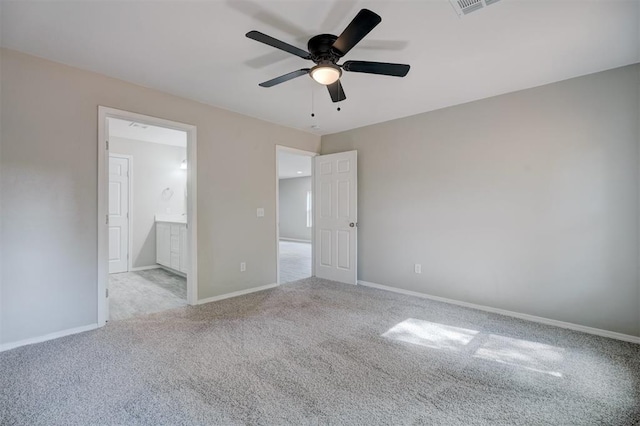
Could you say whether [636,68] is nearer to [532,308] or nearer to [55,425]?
[532,308]

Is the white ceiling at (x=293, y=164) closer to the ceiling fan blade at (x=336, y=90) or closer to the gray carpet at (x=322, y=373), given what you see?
the ceiling fan blade at (x=336, y=90)

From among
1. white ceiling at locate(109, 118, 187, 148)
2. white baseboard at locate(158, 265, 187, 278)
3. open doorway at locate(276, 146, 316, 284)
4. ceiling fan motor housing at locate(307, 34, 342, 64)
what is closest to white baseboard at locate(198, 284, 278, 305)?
white baseboard at locate(158, 265, 187, 278)

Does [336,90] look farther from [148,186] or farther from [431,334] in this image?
[148,186]

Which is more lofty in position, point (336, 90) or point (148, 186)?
point (336, 90)

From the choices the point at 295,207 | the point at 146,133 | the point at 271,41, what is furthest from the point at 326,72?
the point at 295,207

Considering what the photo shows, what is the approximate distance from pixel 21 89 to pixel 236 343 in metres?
2.83

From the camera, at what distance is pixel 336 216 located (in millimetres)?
4859

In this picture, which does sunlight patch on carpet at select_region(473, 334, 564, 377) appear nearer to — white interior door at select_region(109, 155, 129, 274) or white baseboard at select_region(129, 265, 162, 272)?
white baseboard at select_region(129, 265, 162, 272)

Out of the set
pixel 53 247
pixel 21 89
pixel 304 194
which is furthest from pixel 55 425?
pixel 304 194

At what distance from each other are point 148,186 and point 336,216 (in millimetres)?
3777

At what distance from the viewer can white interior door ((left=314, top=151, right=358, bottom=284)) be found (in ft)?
15.3

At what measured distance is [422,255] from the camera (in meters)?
4.06

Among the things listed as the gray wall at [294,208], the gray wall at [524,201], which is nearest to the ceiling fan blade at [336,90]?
the gray wall at [524,201]

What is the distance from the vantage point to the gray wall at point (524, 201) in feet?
9.09
